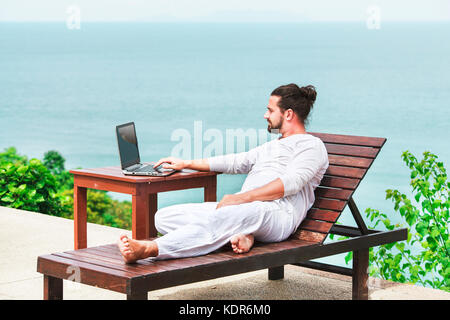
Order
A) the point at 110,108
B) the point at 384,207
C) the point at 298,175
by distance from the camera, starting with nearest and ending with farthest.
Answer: the point at 298,175, the point at 384,207, the point at 110,108

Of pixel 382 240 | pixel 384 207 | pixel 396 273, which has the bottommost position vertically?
pixel 384 207

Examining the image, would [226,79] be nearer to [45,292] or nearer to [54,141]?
[54,141]

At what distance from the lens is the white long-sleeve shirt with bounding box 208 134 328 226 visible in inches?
158

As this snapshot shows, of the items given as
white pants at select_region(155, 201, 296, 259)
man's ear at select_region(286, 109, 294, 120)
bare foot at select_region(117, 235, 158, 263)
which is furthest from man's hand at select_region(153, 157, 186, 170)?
bare foot at select_region(117, 235, 158, 263)

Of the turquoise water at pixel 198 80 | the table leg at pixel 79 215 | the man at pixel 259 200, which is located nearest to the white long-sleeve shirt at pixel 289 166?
the man at pixel 259 200

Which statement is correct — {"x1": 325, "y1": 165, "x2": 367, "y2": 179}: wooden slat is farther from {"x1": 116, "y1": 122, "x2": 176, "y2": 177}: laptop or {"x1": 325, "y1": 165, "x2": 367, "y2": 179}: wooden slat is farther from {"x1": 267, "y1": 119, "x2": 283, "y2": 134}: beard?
{"x1": 116, "y1": 122, "x2": 176, "y2": 177}: laptop

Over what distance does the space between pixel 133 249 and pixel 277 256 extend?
750mm

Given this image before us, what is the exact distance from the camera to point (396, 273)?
5.01 meters

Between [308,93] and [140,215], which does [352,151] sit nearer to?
[308,93]

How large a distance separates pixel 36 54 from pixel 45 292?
2283 cm

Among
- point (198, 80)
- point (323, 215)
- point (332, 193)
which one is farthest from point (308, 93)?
point (198, 80)

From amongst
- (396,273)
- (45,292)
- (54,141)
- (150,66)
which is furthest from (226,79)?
(45,292)

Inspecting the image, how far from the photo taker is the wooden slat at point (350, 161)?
13.9ft

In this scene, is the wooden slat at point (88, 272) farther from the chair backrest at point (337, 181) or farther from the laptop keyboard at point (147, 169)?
the chair backrest at point (337, 181)
